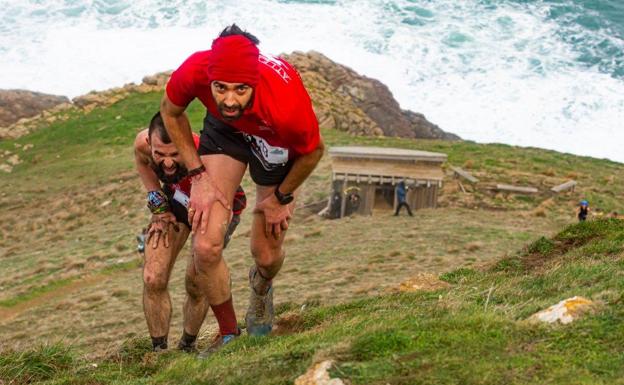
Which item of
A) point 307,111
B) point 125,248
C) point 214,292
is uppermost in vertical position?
point 307,111

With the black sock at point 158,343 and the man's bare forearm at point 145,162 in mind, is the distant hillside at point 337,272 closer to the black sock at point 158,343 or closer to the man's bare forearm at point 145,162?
the black sock at point 158,343

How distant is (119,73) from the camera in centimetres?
6266

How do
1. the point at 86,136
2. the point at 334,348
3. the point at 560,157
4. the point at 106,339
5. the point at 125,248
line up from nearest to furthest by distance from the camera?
the point at 334,348 < the point at 106,339 < the point at 125,248 < the point at 560,157 < the point at 86,136

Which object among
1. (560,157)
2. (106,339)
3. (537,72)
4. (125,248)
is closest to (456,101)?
(537,72)

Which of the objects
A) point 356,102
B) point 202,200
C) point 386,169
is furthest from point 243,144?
point 356,102

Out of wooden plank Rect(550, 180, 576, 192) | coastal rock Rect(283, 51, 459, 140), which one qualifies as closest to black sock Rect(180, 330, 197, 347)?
wooden plank Rect(550, 180, 576, 192)

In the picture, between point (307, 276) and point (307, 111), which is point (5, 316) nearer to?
point (307, 276)

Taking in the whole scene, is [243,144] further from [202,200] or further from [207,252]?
[207,252]

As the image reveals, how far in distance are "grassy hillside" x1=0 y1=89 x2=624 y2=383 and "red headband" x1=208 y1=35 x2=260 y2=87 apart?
168cm

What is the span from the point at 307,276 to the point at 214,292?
9.27 meters

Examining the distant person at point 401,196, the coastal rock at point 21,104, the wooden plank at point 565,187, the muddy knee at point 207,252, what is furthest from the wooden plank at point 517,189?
the coastal rock at point 21,104

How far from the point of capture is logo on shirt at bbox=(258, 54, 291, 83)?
6418 mm

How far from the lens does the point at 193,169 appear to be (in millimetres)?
6871

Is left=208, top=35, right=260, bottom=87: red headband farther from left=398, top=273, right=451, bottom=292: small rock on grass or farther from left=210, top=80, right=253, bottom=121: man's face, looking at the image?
left=398, top=273, right=451, bottom=292: small rock on grass
